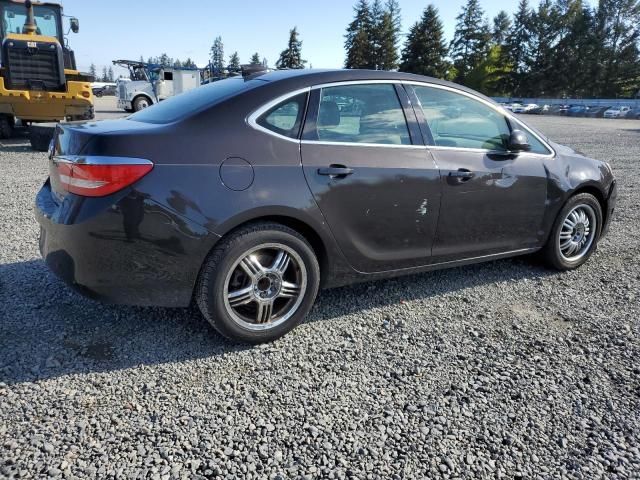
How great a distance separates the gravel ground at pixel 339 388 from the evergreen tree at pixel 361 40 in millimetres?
84923

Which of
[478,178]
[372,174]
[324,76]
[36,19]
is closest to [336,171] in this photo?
[372,174]

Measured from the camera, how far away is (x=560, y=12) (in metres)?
78.4

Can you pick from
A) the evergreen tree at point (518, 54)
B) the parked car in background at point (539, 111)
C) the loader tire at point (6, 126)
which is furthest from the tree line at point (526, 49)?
the loader tire at point (6, 126)

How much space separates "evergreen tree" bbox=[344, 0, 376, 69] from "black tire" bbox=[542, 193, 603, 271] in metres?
83.6

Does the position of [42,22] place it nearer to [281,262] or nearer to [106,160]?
[106,160]

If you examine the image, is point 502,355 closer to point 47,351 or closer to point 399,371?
point 399,371

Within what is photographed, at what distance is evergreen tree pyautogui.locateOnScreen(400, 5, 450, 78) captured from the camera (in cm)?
7800

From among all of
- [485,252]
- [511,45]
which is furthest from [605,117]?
[485,252]

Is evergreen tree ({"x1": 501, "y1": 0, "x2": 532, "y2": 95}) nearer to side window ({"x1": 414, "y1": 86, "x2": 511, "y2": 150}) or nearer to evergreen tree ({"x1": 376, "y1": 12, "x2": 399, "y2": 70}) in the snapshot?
evergreen tree ({"x1": 376, "y1": 12, "x2": 399, "y2": 70})

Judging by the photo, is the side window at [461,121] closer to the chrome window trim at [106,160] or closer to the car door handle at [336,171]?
the car door handle at [336,171]

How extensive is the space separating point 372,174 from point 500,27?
329 ft

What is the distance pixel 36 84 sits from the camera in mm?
10766

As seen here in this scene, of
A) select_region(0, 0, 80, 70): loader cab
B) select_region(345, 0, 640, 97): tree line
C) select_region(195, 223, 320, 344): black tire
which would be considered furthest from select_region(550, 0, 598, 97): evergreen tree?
select_region(195, 223, 320, 344): black tire

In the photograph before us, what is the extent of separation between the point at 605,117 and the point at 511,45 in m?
43.2
